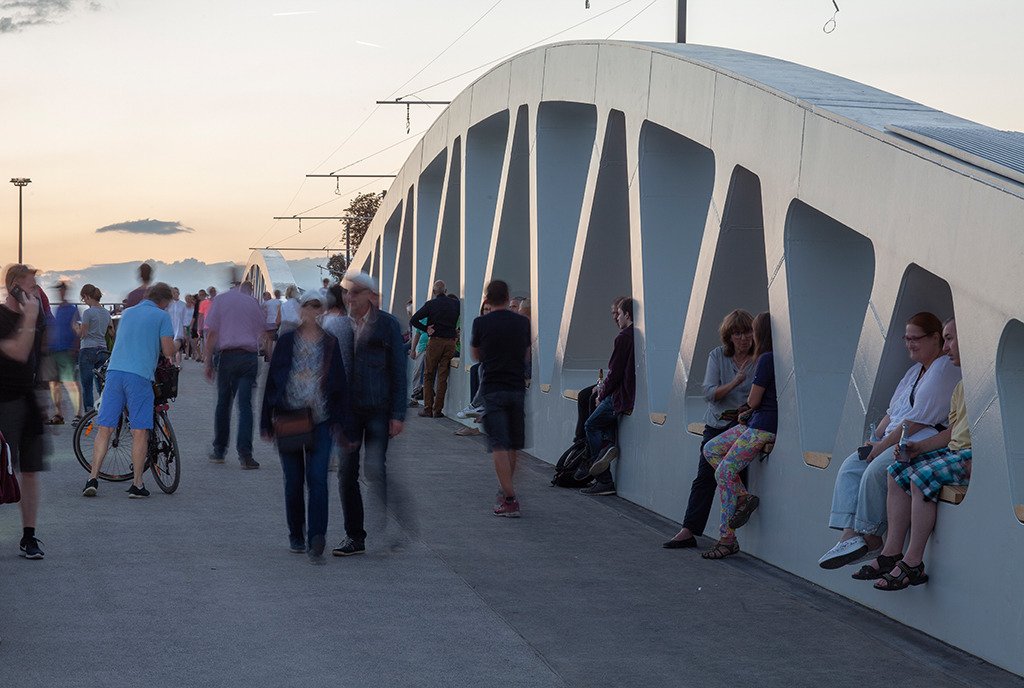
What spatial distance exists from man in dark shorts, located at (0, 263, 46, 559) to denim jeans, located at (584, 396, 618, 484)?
502cm

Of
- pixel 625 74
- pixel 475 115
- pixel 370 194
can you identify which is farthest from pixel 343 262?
pixel 625 74

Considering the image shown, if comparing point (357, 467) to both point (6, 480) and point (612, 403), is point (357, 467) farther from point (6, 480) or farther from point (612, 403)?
point (612, 403)

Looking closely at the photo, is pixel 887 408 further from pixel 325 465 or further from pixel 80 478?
pixel 80 478

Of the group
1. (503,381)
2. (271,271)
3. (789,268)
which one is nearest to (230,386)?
(503,381)

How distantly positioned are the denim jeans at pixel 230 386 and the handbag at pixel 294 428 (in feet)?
14.9

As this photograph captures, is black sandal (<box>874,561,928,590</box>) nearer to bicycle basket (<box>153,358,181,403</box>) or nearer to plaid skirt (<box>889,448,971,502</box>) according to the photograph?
plaid skirt (<box>889,448,971,502</box>)

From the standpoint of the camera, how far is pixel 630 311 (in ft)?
34.7

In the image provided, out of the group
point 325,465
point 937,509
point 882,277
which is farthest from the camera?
point 325,465

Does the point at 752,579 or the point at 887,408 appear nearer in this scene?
the point at 887,408

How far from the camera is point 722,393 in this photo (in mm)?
8297

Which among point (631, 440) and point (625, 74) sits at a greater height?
point (625, 74)

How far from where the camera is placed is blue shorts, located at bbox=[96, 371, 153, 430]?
9516 mm

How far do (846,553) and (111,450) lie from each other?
6.76 meters

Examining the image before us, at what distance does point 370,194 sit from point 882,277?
277 feet
